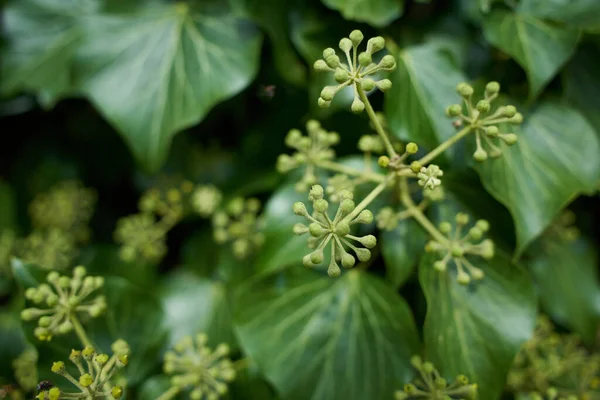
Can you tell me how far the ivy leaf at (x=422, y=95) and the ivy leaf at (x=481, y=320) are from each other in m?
0.27

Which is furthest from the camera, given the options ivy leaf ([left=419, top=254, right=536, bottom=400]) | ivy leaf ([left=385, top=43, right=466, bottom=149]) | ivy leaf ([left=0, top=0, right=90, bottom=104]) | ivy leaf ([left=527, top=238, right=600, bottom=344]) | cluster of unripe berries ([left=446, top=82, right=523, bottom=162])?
ivy leaf ([left=0, top=0, right=90, bottom=104])

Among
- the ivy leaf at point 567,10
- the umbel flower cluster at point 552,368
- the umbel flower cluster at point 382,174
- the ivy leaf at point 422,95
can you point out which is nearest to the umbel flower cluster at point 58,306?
the umbel flower cluster at point 382,174

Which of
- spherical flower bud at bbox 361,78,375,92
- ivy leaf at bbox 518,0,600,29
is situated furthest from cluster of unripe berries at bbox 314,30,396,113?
ivy leaf at bbox 518,0,600,29

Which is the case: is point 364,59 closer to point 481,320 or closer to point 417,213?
point 417,213

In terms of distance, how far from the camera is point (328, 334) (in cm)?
116

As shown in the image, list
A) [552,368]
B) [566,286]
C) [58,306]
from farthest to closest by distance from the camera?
1. [566,286]
2. [552,368]
3. [58,306]

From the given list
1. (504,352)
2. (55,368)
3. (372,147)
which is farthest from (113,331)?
(504,352)

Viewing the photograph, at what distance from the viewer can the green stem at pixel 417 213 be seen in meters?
1.03

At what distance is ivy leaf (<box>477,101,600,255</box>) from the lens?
1.09 metres

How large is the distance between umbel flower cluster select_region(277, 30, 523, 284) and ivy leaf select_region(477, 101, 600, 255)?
0.22 feet

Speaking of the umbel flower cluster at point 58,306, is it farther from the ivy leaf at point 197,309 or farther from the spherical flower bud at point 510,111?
the spherical flower bud at point 510,111

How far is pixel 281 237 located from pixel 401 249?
27 cm

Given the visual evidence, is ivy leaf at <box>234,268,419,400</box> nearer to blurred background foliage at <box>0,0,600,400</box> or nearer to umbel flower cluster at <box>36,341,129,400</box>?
blurred background foliage at <box>0,0,600,400</box>

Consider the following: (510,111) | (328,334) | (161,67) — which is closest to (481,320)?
(328,334)
